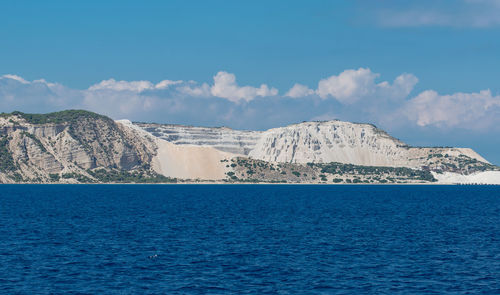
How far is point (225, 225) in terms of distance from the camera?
98.5 m

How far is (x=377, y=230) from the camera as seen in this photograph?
93125 mm

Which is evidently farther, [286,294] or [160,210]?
[160,210]

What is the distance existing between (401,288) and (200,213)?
77077 mm

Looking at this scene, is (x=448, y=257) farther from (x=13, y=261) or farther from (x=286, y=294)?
(x=13, y=261)

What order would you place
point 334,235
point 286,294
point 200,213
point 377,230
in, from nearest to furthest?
Result: 1. point 286,294
2. point 334,235
3. point 377,230
4. point 200,213

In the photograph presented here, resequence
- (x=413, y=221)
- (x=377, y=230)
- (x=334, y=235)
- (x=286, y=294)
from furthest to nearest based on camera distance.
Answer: (x=413, y=221), (x=377, y=230), (x=334, y=235), (x=286, y=294)

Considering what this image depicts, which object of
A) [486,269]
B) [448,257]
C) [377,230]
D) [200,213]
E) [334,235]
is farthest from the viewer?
[200,213]

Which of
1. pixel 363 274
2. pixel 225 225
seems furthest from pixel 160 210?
pixel 363 274

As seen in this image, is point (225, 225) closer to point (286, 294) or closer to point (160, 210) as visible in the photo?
point (160, 210)

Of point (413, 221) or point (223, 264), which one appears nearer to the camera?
point (223, 264)

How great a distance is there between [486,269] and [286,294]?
21353 mm

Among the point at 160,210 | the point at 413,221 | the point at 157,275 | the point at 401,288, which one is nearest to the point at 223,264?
the point at 157,275

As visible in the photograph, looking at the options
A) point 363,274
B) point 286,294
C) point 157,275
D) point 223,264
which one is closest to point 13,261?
point 157,275

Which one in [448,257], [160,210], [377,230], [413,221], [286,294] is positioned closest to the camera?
[286,294]
